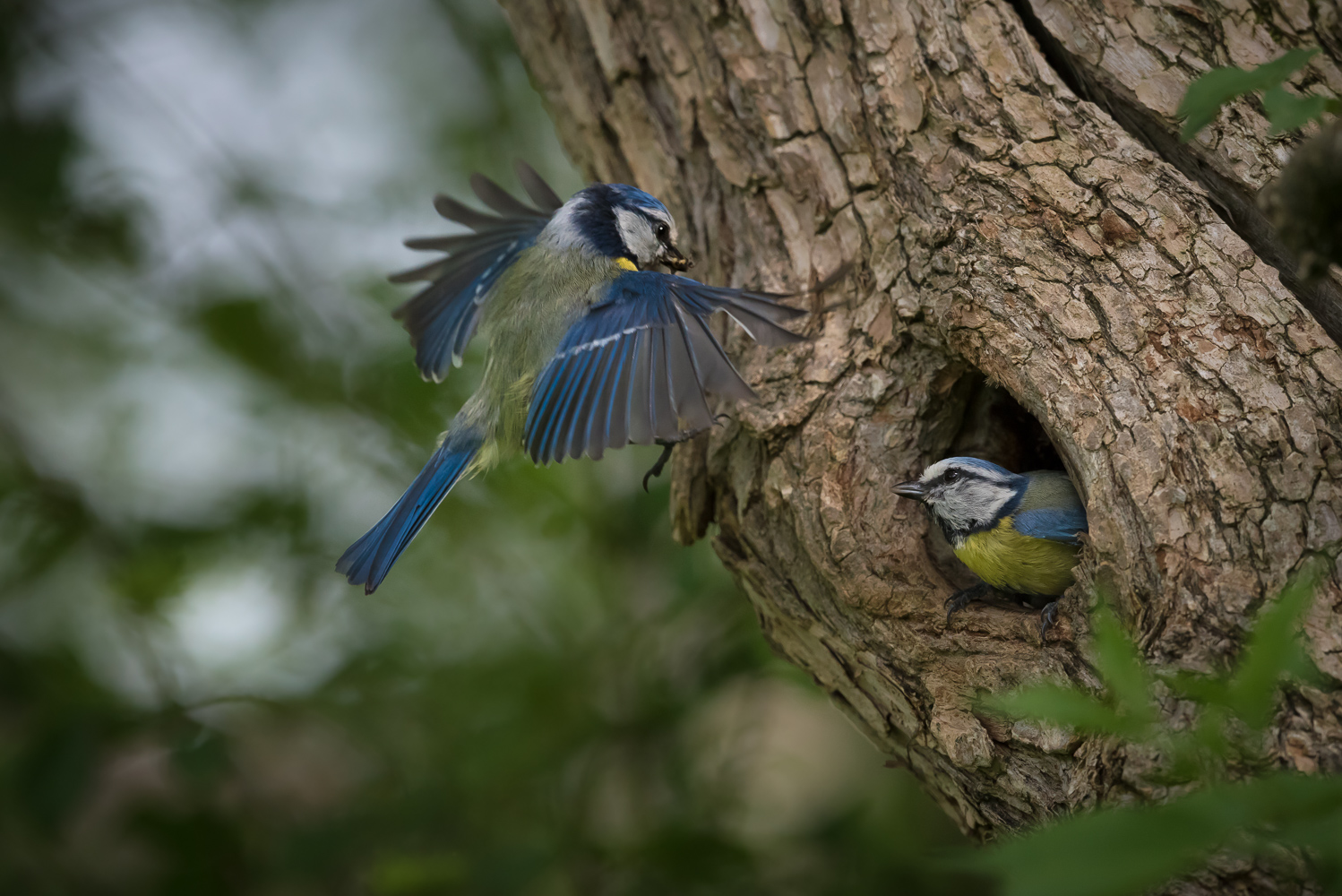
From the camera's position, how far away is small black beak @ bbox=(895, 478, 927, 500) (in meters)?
2.33

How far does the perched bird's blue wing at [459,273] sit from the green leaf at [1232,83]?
85.1 inches

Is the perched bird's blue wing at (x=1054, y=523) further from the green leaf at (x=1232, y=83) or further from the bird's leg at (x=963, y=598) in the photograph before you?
the green leaf at (x=1232, y=83)

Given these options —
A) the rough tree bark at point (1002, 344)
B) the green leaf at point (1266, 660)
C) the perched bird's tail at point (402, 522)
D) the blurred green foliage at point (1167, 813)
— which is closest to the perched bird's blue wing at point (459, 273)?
the perched bird's tail at point (402, 522)

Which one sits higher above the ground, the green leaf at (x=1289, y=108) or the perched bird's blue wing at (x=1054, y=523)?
the green leaf at (x=1289, y=108)

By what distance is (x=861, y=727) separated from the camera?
2.46 metres

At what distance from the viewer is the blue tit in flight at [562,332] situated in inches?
90.2

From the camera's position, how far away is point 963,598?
2219 millimetres

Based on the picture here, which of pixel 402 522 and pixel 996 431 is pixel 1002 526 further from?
pixel 402 522

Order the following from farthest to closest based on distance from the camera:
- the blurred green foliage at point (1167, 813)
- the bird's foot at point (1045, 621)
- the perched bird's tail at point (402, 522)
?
the perched bird's tail at point (402, 522)
the bird's foot at point (1045, 621)
the blurred green foliage at point (1167, 813)

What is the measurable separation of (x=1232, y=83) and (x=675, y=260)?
1747 mm

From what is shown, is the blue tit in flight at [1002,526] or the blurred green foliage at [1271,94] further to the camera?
the blue tit in flight at [1002,526]

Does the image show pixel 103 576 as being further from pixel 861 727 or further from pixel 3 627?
pixel 861 727

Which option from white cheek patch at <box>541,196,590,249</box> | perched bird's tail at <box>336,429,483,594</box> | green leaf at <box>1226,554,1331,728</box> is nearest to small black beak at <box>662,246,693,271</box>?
white cheek patch at <box>541,196,590,249</box>

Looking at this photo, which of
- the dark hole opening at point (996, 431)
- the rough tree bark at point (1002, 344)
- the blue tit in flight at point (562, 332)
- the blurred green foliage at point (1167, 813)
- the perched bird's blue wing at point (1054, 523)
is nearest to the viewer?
the blurred green foliage at point (1167, 813)
